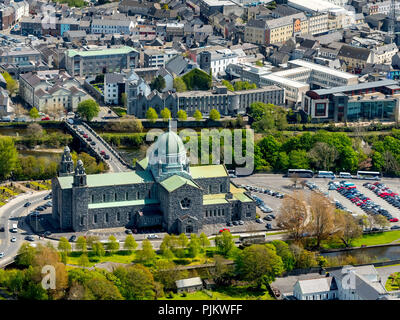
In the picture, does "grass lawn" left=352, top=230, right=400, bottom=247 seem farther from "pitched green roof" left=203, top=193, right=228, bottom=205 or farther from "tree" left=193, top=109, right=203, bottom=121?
"tree" left=193, top=109, right=203, bottom=121

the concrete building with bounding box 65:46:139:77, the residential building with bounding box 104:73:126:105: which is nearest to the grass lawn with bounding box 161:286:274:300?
the residential building with bounding box 104:73:126:105

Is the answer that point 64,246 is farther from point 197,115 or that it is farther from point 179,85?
point 179,85

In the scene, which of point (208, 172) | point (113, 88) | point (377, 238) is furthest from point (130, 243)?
point (113, 88)

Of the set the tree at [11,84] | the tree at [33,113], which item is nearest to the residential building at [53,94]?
the tree at [11,84]

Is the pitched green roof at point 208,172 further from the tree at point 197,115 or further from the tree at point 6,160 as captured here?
the tree at point 197,115
